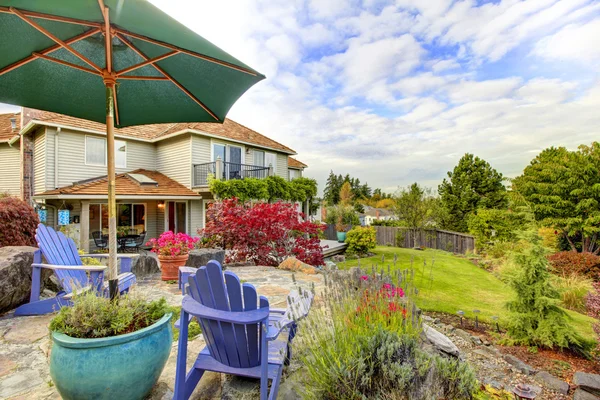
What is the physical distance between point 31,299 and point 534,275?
6654mm

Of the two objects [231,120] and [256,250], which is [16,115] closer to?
[231,120]

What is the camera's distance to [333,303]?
198 centimetres

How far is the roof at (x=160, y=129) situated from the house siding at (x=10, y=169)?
8.98ft

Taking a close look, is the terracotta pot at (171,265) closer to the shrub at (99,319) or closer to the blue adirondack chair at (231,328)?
the shrub at (99,319)

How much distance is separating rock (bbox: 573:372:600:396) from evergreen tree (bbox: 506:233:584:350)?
2.53 ft

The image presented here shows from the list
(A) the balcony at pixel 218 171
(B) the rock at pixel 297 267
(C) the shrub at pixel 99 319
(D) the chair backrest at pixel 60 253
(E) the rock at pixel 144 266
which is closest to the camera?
(C) the shrub at pixel 99 319

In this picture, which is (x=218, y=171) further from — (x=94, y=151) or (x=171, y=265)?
(x=171, y=265)

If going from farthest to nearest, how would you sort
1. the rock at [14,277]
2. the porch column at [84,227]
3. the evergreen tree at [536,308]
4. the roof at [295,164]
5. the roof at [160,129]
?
the roof at [295,164] → the roof at [160,129] → the porch column at [84,227] → the evergreen tree at [536,308] → the rock at [14,277]

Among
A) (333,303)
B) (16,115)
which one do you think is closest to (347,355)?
(333,303)

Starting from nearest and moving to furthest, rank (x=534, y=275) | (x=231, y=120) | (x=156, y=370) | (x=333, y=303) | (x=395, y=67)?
(x=156, y=370), (x=333, y=303), (x=534, y=275), (x=395, y=67), (x=231, y=120)

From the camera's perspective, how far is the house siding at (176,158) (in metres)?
13.1

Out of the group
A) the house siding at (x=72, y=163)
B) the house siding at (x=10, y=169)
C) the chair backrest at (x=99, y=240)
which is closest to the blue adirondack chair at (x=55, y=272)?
the chair backrest at (x=99, y=240)

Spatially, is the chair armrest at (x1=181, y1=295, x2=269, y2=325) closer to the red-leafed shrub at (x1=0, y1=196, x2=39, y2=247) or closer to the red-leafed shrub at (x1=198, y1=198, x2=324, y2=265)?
the red-leafed shrub at (x1=198, y1=198, x2=324, y2=265)

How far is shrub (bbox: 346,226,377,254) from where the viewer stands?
1327 centimetres
